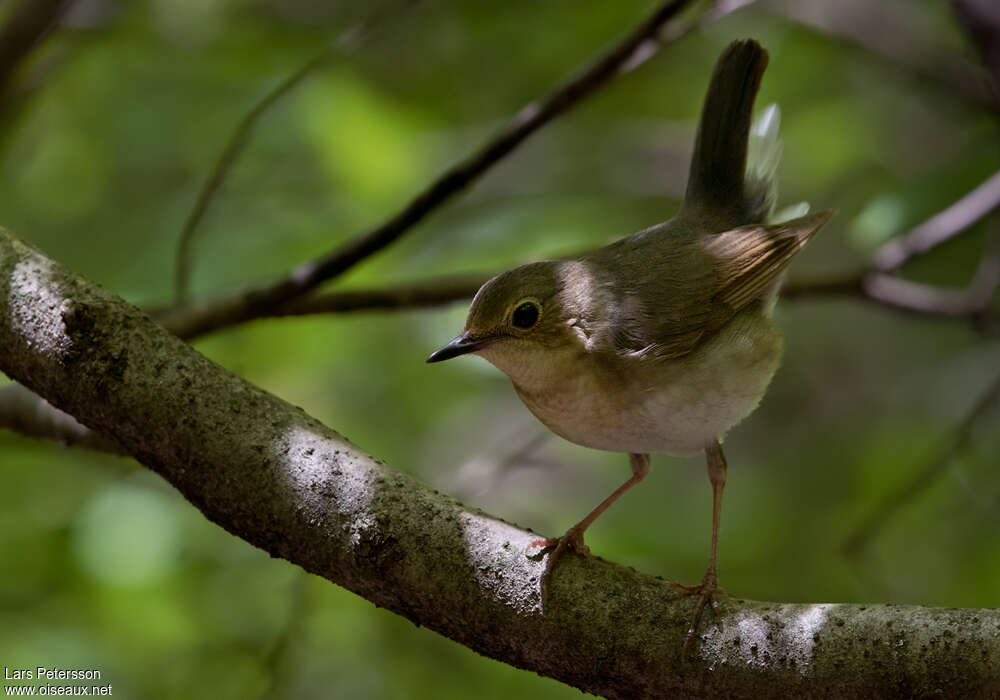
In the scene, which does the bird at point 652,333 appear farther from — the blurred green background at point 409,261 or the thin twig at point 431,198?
the blurred green background at point 409,261

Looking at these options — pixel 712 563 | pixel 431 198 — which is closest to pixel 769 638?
pixel 712 563

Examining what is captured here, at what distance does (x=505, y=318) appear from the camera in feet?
10.3

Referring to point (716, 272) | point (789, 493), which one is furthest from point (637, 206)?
point (716, 272)

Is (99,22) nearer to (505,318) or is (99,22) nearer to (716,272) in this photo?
(505,318)

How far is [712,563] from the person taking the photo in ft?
9.00

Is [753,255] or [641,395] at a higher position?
[753,255]

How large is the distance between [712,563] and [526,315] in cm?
97

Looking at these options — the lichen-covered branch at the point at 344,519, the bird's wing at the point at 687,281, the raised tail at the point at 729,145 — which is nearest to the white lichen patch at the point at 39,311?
the lichen-covered branch at the point at 344,519

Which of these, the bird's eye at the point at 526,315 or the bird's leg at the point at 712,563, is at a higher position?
the bird's eye at the point at 526,315

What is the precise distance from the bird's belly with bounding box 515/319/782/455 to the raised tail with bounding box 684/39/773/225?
3.02ft

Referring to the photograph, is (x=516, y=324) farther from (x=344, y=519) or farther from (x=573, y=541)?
(x=344, y=519)

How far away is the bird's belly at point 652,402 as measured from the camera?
2938mm

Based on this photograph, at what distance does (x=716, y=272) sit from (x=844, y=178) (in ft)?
12.2

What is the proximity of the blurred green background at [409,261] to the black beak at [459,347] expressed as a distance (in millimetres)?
1007
